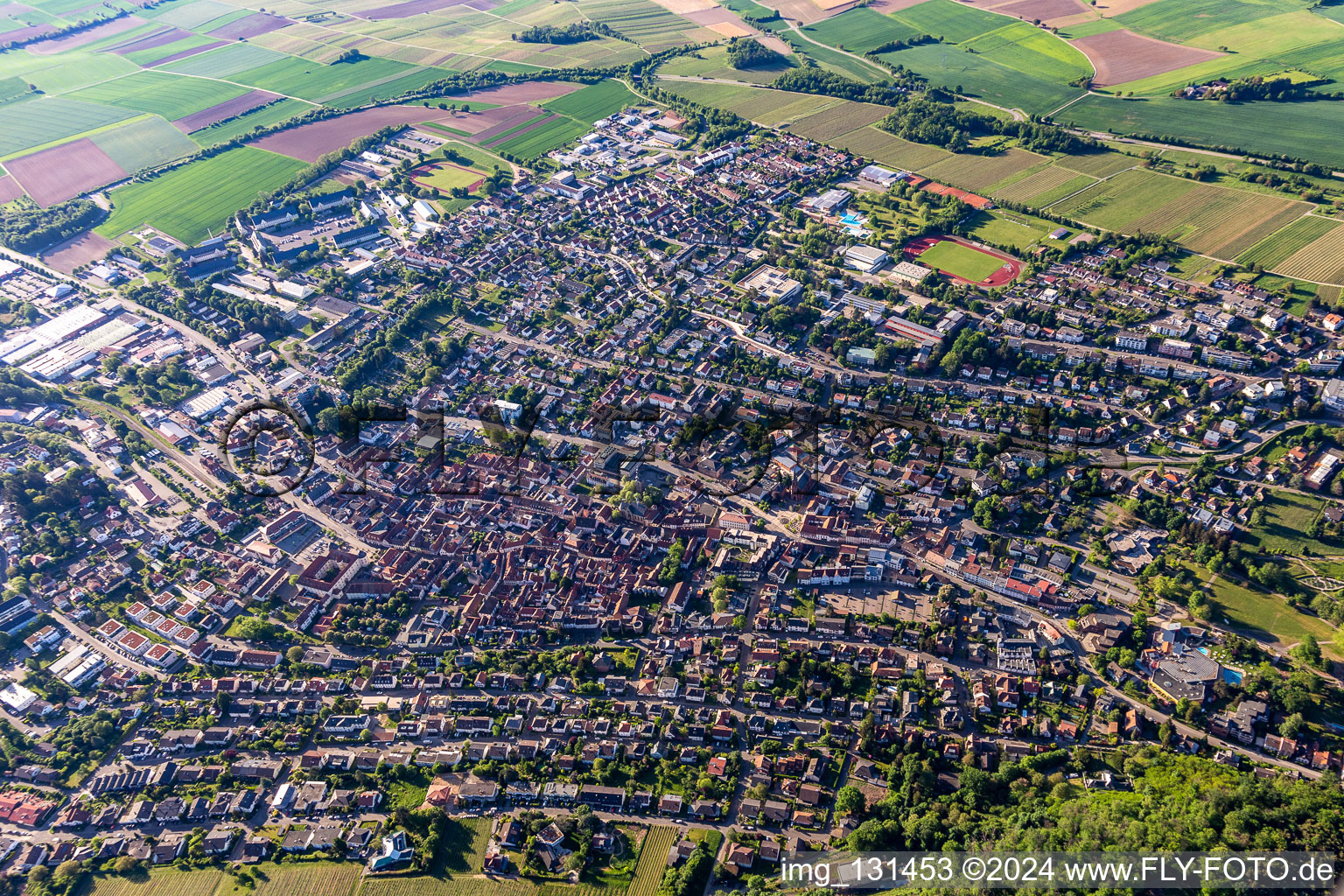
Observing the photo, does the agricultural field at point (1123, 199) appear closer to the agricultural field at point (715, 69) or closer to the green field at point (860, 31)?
the agricultural field at point (715, 69)

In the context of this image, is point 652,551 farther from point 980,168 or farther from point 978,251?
point 980,168

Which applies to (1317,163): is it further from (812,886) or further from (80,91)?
(80,91)

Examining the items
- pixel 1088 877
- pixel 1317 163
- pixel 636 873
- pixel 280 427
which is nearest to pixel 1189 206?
pixel 1317 163

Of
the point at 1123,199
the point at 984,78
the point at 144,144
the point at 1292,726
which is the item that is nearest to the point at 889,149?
the point at 984,78

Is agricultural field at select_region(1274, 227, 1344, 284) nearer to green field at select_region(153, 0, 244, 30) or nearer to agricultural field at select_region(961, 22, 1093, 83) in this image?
agricultural field at select_region(961, 22, 1093, 83)

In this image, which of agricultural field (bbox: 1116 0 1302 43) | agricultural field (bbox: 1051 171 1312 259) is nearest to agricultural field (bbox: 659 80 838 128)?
agricultural field (bbox: 1051 171 1312 259)

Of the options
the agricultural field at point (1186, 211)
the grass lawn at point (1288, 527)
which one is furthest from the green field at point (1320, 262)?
the grass lawn at point (1288, 527)
